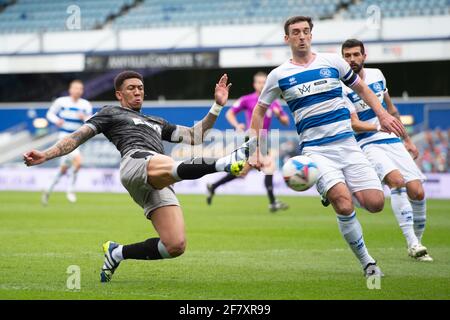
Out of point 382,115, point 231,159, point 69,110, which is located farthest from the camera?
point 69,110

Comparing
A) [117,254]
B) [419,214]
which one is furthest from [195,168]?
[419,214]

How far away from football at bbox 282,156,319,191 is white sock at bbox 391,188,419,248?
301 cm

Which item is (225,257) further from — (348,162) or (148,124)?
(148,124)

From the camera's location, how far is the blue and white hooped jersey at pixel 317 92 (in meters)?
8.97

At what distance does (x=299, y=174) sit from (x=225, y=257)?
3110 millimetres

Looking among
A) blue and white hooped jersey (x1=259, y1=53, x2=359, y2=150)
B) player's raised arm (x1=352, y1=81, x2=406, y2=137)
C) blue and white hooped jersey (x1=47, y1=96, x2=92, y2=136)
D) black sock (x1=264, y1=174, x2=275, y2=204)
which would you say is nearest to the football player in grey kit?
blue and white hooped jersey (x1=259, y1=53, x2=359, y2=150)

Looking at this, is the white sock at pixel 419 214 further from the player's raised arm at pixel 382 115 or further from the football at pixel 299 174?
the football at pixel 299 174

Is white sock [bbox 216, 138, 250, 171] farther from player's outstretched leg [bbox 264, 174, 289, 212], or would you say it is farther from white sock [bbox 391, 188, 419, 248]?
player's outstretched leg [bbox 264, 174, 289, 212]

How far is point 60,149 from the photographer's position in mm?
8305

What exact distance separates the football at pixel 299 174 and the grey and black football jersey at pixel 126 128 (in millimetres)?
1528

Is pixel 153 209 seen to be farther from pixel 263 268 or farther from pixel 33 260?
pixel 33 260

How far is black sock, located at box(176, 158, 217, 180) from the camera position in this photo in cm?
785

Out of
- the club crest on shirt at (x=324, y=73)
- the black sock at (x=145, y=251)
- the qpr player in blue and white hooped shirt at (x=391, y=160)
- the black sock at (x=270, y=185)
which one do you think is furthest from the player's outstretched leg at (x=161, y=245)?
the black sock at (x=270, y=185)
